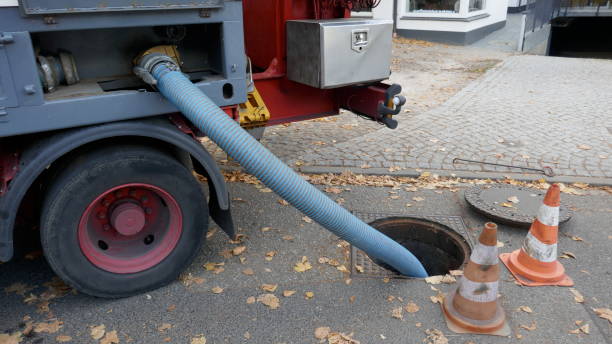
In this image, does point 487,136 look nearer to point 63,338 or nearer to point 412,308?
point 412,308

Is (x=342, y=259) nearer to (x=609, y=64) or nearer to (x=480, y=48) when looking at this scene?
(x=609, y=64)

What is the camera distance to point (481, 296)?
292cm

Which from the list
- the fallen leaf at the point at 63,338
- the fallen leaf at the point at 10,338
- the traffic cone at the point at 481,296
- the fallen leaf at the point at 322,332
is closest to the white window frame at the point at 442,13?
the traffic cone at the point at 481,296

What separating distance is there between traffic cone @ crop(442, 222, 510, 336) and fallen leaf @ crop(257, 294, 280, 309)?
1.12 m

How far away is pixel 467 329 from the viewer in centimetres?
292

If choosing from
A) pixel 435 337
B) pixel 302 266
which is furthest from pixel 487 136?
pixel 435 337

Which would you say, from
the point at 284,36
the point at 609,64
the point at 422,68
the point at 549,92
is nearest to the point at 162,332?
the point at 284,36

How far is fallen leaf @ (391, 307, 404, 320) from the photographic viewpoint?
3.03 meters

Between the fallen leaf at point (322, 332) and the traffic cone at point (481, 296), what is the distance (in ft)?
2.52

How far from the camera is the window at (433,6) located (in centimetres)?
1480

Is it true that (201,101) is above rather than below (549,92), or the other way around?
above

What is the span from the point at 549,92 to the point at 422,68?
3.44 metres

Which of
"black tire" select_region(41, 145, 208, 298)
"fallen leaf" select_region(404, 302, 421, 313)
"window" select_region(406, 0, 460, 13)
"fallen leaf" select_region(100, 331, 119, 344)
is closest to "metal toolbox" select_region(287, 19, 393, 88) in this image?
"black tire" select_region(41, 145, 208, 298)

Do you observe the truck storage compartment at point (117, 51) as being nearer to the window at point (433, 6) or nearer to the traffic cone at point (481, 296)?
the traffic cone at point (481, 296)
